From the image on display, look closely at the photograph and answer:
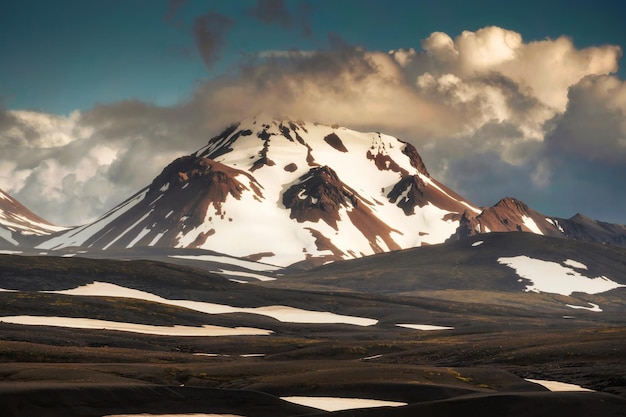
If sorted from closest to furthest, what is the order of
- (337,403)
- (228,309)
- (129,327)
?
(337,403) < (129,327) < (228,309)

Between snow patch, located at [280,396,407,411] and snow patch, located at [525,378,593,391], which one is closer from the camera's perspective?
snow patch, located at [280,396,407,411]

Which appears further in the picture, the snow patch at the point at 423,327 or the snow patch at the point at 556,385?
the snow patch at the point at 423,327

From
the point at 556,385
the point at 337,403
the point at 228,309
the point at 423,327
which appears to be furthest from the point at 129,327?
the point at 337,403

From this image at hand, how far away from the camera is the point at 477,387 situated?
184 ft

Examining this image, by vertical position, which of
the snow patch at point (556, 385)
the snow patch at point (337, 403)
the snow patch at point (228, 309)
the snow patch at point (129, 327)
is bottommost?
the snow patch at point (337, 403)

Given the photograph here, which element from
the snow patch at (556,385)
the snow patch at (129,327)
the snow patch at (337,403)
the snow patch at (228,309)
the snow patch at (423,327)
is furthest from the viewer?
the snow patch at (228,309)

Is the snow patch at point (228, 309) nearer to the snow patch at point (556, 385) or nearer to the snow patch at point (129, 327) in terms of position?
the snow patch at point (129, 327)

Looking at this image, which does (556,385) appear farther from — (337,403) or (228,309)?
(228,309)

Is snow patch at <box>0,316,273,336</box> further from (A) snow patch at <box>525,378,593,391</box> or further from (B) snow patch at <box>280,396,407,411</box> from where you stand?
(B) snow patch at <box>280,396,407,411</box>

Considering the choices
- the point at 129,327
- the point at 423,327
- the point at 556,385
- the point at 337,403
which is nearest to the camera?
the point at 337,403

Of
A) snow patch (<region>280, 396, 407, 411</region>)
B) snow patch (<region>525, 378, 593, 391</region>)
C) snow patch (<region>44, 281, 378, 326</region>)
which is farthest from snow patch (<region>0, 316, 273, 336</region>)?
snow patch (<region>280, 396, 407, 411</region>)

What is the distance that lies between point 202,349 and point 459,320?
234ft

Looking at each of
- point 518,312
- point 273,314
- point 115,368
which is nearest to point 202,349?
point 115,368

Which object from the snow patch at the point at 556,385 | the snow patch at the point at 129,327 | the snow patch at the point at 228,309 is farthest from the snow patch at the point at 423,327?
the snow patch at the point at 556,385
